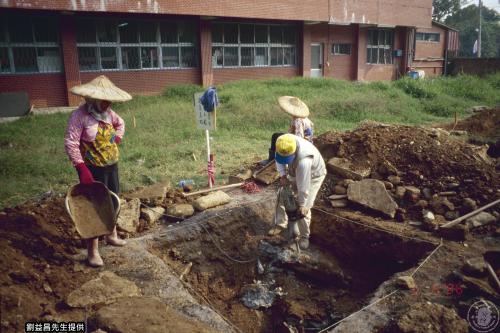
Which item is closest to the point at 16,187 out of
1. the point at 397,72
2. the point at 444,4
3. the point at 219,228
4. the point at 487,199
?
the point at 219,228

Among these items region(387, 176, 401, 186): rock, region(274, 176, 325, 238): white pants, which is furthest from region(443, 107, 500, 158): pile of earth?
region(274, 176, 325, 238): white pants

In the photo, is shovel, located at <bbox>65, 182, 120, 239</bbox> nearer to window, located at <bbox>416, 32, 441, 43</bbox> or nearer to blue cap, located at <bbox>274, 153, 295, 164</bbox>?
blue cap, located at <bbox>274, 153, 295, 164</bbox>

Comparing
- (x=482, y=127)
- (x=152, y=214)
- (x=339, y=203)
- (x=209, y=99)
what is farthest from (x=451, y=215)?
(x=482, y=127)

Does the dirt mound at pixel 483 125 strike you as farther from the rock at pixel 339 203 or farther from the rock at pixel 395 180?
the rock at pixel 339 203

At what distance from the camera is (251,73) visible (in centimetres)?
1812

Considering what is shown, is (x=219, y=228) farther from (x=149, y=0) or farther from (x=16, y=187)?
(x=149, y=0)

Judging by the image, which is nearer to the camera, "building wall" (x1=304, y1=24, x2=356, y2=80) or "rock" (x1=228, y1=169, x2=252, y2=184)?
"rock" (x1=228, y1=169, x2=252, y2=184)

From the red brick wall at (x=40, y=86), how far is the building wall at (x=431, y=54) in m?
22.6

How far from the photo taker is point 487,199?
17.7ft

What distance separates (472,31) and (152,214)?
6036 centimetres

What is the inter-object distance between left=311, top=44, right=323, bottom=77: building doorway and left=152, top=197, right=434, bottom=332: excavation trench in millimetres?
16521

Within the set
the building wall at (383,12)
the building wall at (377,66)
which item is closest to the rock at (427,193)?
the building wall at (383,12)

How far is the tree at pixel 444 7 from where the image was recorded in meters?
53.3

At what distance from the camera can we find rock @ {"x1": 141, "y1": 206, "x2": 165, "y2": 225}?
518cm
